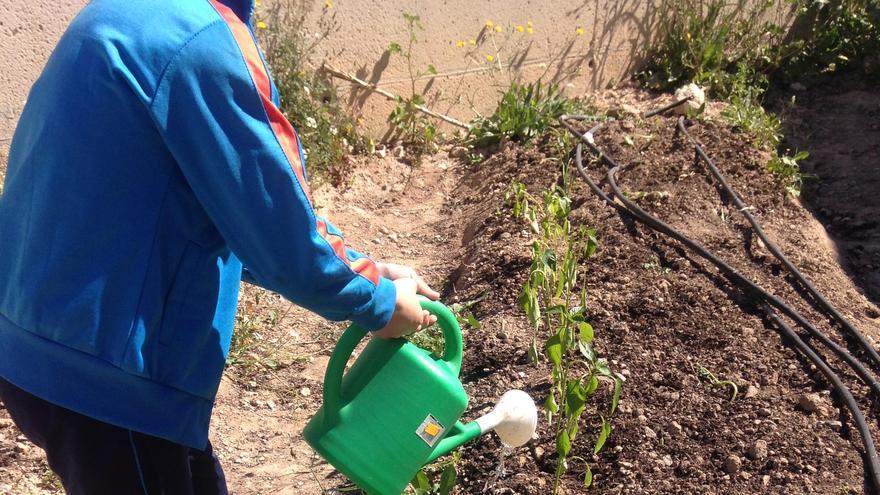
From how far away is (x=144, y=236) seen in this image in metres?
1.28

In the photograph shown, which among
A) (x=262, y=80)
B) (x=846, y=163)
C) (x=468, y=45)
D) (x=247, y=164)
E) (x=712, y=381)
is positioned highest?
(x=846, y=163)

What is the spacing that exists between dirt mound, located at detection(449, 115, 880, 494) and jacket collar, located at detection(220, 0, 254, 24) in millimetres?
1450

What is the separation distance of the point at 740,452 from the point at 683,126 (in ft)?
6.78

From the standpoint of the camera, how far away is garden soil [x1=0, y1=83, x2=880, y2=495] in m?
2.41

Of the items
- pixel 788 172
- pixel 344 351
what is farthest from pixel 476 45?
pixel 344 351

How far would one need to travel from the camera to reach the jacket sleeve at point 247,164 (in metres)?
1.20

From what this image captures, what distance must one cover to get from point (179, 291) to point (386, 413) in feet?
1.51

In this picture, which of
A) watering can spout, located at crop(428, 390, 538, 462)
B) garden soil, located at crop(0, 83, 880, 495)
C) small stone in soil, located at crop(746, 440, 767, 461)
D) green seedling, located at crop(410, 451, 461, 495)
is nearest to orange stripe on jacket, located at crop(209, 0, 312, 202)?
watering can spout, located at crop(428, 390, 538, 462)

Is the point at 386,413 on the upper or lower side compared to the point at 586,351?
lower

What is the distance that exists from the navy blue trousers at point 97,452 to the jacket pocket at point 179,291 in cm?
17

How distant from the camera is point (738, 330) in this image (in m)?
2.89

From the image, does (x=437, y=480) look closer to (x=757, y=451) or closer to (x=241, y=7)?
(x=757, y=451)

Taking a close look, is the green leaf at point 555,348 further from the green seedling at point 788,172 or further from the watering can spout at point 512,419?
the green seedling at point 788,172

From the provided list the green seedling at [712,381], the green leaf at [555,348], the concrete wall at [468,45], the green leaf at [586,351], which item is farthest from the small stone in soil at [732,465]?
the concrete wall at [468,45]
